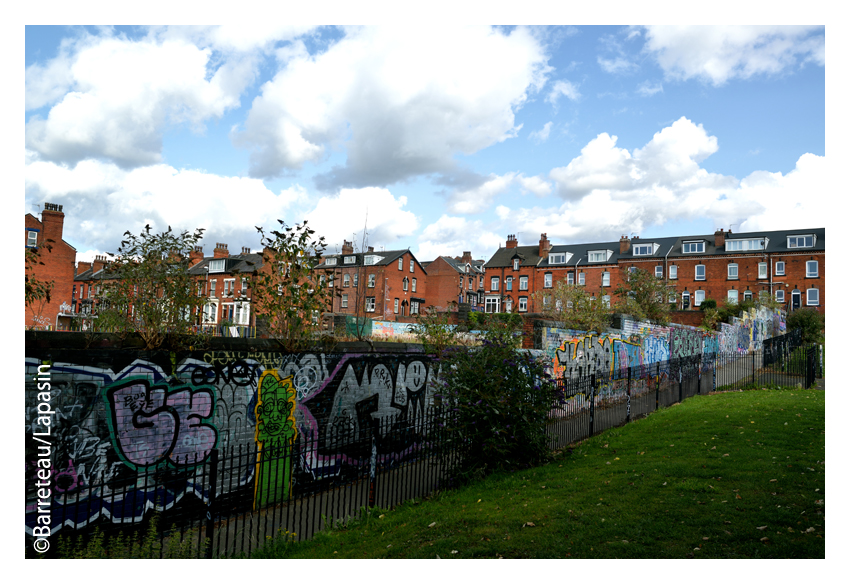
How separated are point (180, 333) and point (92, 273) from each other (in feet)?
205

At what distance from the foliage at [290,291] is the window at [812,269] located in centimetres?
5509

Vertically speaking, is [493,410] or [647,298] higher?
[647,298]

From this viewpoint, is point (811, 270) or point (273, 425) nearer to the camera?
point (273, 425)

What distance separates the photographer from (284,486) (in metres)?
8.16

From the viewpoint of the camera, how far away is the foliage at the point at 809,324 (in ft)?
113

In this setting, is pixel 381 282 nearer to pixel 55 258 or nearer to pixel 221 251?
pixel 221 251

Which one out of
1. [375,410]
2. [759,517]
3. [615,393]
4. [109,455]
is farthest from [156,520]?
[615,393]

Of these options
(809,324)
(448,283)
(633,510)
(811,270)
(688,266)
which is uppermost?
(688,266)

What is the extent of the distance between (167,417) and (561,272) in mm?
58288

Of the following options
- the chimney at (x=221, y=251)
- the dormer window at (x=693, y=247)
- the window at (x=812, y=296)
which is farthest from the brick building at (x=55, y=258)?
the window at (x=812, y=296)

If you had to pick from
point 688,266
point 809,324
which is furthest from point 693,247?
point 809,324

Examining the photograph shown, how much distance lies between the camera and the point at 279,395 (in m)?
8.13

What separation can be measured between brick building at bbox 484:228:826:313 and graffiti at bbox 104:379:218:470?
3922 centimetres

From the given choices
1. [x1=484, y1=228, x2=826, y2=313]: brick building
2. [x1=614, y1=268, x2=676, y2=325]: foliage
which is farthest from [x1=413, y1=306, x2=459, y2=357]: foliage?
[x1=484, y1=228, x2=826, y2=313]: brick building
